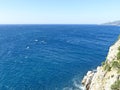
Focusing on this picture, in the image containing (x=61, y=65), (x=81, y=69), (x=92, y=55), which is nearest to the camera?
(x=81, y=69)

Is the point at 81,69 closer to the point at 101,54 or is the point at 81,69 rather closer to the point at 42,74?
the point at 42,74

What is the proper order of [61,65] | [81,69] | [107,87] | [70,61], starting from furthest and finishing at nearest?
[70,61], [61,65], [81,69], [107,87]

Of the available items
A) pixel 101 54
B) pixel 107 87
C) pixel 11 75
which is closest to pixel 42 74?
pixel 11 75

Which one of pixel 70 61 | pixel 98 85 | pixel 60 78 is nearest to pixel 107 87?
pixel 98 85

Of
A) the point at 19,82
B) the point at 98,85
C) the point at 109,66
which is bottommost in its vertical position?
the point at 19,82

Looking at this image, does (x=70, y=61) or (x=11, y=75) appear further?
(x=70, y=61)

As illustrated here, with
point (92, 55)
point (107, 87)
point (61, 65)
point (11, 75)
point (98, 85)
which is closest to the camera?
point (107, 87)

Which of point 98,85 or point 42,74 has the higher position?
point 98,85

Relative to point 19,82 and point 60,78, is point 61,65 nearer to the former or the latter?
point 60,78

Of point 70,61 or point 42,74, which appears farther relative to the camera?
point 70,61
